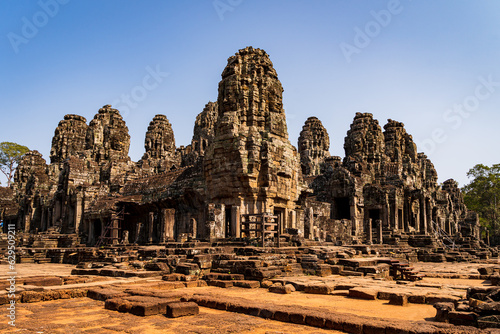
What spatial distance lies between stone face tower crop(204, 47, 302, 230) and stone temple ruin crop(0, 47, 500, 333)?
7cm

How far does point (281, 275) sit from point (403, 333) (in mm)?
6892

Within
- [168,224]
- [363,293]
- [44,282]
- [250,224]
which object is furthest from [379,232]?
[44,282]

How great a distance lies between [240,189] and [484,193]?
2225 inches

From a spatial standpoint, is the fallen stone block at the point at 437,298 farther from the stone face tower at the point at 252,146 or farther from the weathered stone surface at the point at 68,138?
the weathered stone surface at the point at 68,138

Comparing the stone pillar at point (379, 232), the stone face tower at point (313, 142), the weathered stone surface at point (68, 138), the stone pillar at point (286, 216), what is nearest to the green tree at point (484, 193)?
the stone face tower at point (313, 142)

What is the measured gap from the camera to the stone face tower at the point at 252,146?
828 inches

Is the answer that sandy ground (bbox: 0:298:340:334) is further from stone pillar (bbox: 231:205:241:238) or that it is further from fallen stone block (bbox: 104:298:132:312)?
stone pillar (bbox: 231:205:241:238)

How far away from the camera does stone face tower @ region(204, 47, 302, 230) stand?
2103cm

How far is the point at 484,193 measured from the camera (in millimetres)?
64438

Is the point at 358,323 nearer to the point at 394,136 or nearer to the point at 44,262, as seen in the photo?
the point at 44,262

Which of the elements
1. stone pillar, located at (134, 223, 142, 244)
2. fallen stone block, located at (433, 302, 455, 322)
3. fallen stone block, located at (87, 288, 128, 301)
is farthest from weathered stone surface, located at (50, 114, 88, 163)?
fallen stone block, located at (433, 302, 455, 322)

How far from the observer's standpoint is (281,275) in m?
12.1

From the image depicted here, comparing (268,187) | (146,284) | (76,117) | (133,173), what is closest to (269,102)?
(268,187)

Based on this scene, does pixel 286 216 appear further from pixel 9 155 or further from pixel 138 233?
pixel 9 155
